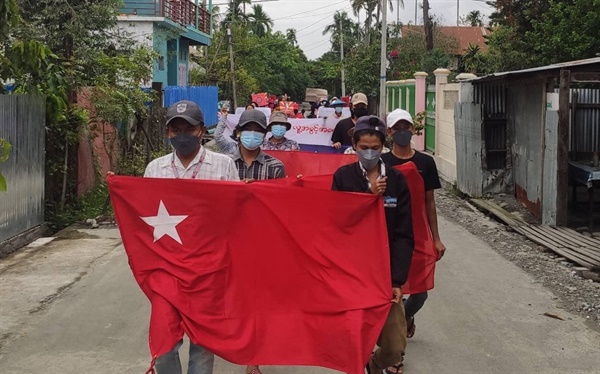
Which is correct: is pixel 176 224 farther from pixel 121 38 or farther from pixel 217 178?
pixel 121 38

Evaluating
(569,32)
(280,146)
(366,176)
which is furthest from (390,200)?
(569,32)

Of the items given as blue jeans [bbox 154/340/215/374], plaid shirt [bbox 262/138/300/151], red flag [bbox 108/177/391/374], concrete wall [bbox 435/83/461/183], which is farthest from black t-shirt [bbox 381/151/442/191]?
concrete wall [bbox 435/83/461/183]

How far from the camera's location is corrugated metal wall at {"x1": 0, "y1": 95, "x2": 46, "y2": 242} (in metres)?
8.94

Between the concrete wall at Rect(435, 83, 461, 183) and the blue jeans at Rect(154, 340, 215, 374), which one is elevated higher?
the concrete wall at Rect(435, 83, 461, 183)

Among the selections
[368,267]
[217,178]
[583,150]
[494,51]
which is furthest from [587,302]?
[494,51]

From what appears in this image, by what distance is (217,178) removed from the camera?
4250 mm

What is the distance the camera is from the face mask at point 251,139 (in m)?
5.18

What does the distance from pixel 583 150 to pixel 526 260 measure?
166 inches

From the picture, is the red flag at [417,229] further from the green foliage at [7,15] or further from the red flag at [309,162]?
the green foliage at [7,15]

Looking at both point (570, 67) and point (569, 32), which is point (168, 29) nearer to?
point (569, 32)

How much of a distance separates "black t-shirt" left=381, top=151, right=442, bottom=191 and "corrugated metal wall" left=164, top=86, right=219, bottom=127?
2081 centimetres

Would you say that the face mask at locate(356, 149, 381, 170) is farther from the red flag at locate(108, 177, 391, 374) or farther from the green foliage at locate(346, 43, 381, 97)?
the green foliage at locate(346, 43, 381, 97)

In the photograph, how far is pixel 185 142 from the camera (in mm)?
4109

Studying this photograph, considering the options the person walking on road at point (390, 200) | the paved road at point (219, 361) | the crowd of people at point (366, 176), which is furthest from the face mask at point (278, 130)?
the person walking on road at point (390, 200)
